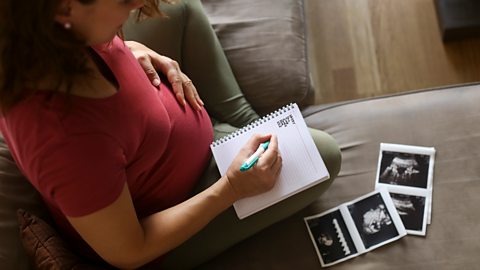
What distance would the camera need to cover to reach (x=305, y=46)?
172cm

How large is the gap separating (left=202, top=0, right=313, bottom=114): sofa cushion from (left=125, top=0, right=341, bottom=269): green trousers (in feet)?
0.24

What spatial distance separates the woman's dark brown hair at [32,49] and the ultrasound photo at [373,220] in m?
0.82

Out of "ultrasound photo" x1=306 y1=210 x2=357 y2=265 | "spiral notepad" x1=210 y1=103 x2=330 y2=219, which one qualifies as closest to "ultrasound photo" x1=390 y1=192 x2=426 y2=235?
"ultrasound photo" x1=306 y1=210 x2=357 y2=265

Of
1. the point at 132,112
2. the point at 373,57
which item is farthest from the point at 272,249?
the point at 373,57

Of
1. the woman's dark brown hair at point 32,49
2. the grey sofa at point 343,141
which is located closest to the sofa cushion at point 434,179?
the grey sofa at point 343,141

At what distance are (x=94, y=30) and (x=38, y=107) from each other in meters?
0.15

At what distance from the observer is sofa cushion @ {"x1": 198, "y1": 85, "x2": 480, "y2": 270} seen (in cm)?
137

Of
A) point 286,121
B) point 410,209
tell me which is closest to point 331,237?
point 410,209

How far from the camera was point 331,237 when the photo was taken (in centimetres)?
142

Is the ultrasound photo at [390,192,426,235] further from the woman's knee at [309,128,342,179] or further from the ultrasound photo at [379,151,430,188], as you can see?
the woman's knee at [309,128,342,179]

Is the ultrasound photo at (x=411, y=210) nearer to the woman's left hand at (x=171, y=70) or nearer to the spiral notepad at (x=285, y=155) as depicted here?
the spiral notepad at (x=285, y=155)

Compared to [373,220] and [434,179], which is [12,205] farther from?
[434,179]

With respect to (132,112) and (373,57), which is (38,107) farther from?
(373,57)

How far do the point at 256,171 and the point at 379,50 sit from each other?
0.97 m
